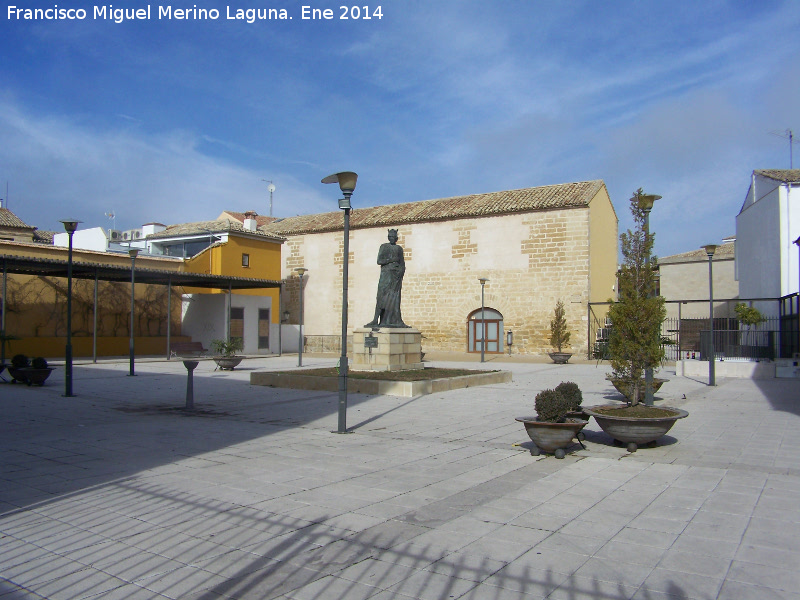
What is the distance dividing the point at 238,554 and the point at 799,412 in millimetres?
10302

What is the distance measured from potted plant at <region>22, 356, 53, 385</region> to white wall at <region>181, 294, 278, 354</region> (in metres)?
13.1

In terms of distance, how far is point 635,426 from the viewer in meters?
7.43

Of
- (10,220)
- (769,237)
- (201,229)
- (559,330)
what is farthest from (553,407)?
(10,220)

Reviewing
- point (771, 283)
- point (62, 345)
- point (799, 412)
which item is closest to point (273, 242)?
point (62, 345)

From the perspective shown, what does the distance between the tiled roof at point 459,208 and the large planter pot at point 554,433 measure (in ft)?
73.9

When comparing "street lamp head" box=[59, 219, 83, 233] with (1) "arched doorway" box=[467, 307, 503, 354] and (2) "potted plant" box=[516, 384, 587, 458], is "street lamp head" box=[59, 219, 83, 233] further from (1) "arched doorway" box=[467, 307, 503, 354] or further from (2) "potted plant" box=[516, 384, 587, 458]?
(1) "arched doorway" box=[467, 307, 503, 354]

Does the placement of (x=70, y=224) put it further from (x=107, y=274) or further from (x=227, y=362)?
(x=107, y=274)

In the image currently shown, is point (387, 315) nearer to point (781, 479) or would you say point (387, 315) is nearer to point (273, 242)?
Answer: point (781, 479)

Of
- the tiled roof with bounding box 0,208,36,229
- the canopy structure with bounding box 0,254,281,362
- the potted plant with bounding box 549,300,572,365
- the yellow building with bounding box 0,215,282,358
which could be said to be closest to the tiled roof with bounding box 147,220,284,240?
the yellow building with bounding box 0,215,282,358

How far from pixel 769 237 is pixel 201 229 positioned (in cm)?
2615

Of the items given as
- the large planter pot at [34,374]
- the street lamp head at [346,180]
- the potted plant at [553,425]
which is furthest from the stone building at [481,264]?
the potted plant at [553,425]

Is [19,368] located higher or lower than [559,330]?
lower

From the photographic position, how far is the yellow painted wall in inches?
1244

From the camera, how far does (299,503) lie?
5.34m
